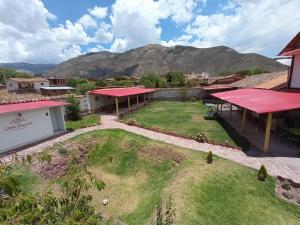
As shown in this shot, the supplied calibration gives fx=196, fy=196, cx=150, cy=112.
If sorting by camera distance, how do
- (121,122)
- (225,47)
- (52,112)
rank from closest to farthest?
(52,112)
(121,122)
(225,47)

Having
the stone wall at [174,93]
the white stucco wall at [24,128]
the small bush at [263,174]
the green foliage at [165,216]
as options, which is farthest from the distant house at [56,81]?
the small bush at [263,174]

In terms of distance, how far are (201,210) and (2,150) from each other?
14.0 meters

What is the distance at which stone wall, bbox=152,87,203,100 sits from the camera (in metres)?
39.6

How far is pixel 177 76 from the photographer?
55.2 metres

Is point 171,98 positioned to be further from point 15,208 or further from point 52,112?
point 15,208

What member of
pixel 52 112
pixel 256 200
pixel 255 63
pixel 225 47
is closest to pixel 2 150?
pixel 52 112

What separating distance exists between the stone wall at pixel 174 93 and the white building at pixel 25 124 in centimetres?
2378

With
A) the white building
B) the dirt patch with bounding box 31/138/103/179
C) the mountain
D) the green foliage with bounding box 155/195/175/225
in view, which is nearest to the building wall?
the white building

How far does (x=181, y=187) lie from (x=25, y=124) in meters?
13.1

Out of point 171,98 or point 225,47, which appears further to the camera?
point 225,47

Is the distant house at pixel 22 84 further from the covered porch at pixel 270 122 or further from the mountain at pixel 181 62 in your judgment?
the mountain at pixel 181 62

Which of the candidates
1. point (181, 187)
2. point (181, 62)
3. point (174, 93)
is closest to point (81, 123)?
point (181, 187)

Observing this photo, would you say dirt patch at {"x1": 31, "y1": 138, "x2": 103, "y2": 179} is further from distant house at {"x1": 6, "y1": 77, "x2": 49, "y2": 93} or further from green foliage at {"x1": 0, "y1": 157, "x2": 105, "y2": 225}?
distant house at {"x1": 6, "y1": 77, "x2": 49, "y2": 93}

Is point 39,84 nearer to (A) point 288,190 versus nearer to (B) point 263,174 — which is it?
(B) point 263,174
